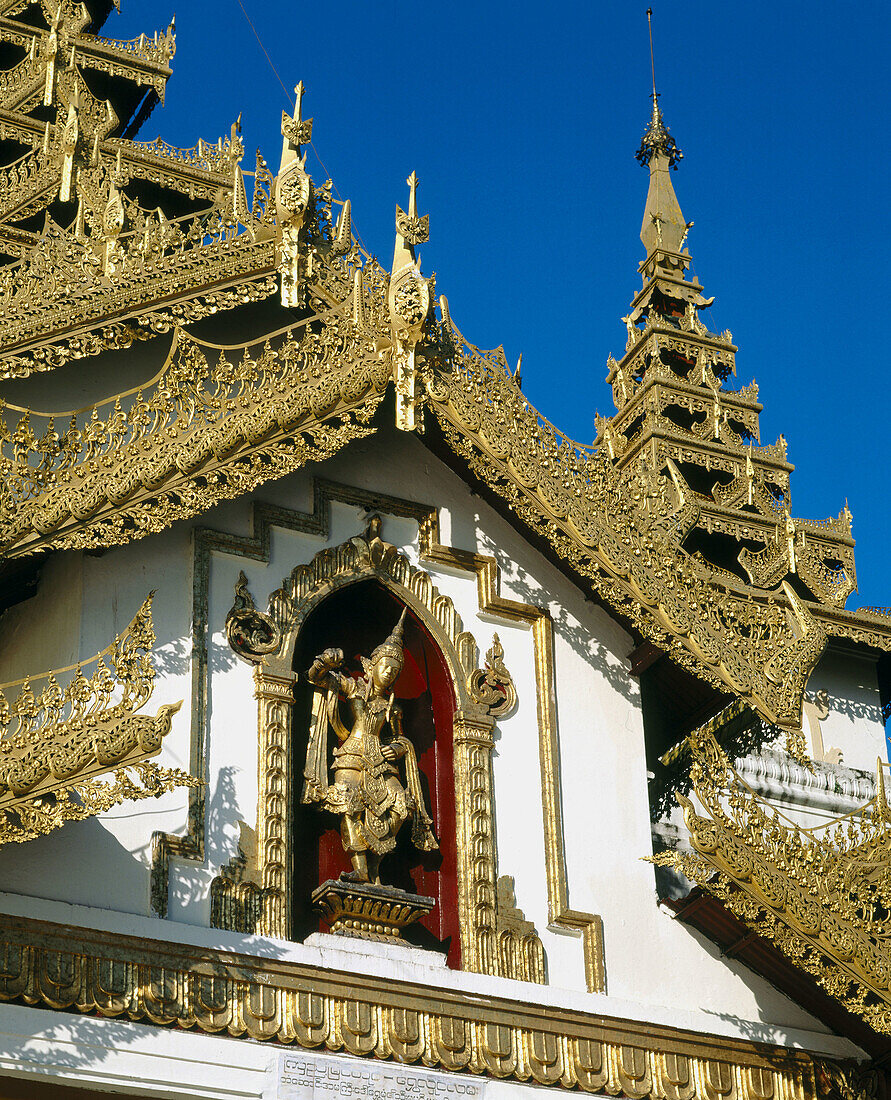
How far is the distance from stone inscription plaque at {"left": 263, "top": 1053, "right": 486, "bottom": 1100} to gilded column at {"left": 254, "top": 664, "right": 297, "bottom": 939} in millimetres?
711

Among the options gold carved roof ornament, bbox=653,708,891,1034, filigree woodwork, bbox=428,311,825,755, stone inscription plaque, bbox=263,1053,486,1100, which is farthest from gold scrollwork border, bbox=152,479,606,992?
stone inscription plaque, bbox=263,1053,486,1100

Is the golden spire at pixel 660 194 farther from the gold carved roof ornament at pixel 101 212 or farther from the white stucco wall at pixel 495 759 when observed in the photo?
the white stucco wall at pixel 495 759

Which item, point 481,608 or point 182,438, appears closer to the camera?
point 182,438

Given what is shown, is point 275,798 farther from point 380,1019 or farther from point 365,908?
point 380,1019

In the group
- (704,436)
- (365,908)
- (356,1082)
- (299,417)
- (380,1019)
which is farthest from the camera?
(704,436)

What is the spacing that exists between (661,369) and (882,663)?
4105mm

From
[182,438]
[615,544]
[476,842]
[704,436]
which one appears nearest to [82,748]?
[182,438]

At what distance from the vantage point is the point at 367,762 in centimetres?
1154

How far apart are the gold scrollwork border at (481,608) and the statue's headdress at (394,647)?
58 centimetres

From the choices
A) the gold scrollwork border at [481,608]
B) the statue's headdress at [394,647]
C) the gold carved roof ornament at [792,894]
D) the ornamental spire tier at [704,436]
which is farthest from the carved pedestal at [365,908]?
the ornamental spire tier at [704,436]

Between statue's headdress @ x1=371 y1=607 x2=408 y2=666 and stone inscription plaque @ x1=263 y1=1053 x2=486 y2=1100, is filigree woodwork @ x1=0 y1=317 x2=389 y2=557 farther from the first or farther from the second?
stone inscription plaque @ x1=263 y1=1053 x2=486 y2=1100

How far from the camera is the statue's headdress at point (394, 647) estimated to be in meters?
11.9

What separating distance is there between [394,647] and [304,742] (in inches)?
30.5

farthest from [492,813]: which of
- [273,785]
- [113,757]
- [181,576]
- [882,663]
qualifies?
[882,663]
